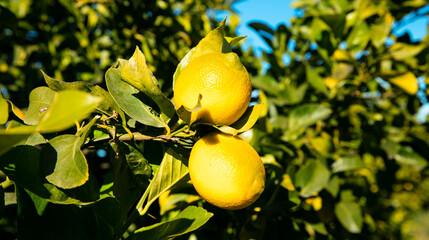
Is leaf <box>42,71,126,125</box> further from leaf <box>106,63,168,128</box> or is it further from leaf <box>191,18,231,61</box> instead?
leaf <box>191,18,231,61</box>

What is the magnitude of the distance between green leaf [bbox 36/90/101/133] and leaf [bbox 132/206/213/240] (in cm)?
24

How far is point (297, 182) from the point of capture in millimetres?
935

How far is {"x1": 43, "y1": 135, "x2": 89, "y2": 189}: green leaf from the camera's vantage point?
0.43 meters

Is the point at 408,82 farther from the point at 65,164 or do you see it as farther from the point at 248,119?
the point at 65,164

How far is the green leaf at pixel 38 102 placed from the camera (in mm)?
536

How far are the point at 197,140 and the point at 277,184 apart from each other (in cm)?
35

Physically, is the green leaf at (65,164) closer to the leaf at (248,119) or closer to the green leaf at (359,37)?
the leaf at (248,119)

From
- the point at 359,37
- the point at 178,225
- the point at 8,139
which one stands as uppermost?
the point at 8,139

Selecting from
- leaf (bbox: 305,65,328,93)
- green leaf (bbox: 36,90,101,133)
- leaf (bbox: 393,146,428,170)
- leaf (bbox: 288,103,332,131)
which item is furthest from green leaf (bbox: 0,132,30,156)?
leaf (bbox: 393,146,428,170)

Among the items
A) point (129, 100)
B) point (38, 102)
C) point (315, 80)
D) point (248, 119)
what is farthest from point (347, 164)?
point (38, 102)

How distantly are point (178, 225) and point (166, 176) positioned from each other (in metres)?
0.09

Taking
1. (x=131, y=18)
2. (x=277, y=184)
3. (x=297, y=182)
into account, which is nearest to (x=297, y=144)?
(x=297, y=182)

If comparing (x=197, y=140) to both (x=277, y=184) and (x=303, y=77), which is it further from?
(x=303, y=77)

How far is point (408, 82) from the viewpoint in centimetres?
115
